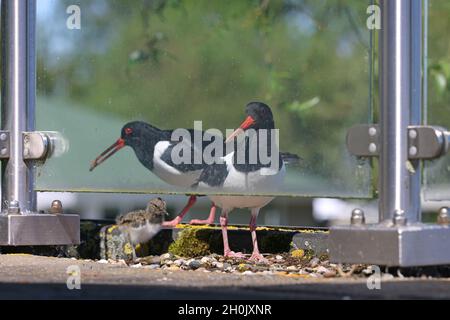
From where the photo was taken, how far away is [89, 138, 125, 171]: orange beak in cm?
763

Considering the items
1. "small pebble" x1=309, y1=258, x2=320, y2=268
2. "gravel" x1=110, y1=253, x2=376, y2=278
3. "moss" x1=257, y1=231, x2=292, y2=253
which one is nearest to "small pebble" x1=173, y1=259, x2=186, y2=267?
"gravel" x1=110, y1=253, x2=376, y2=278

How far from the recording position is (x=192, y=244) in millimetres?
7797

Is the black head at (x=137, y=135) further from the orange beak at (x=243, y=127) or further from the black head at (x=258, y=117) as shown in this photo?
the black head at (x=258, y=117)

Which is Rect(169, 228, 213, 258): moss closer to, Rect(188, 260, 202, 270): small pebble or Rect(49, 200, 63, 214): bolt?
Rect(188, 260, 202, 270): small pebble

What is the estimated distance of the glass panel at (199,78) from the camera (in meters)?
6.54

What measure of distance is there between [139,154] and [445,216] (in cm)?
219

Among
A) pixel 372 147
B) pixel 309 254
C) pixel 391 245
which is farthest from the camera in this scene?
pixel 309 254

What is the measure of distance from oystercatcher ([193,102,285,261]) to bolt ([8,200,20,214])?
1086mm

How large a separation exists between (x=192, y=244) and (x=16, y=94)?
1.35 meters

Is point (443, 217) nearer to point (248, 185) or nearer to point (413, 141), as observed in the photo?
point (413, 141)

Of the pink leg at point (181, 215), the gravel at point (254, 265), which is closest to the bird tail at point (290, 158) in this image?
the gravel at point (254, 265)

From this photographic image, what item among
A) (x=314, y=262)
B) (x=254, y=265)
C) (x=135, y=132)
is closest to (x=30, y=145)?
(x=135, y=132)
